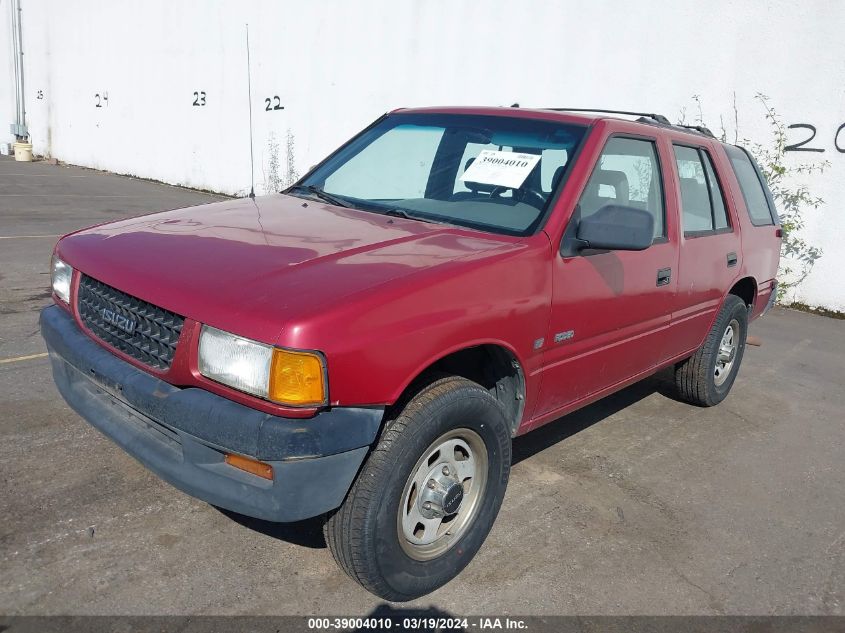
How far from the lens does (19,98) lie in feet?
82.8

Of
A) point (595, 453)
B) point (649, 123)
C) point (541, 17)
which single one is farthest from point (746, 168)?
point (541, 17)

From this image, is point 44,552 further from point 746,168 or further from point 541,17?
point 541,17

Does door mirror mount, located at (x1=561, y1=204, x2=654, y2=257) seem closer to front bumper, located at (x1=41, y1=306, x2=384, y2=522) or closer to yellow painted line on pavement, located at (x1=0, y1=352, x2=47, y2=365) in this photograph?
front bumper, located at (x1=41, y1=306, x2=384, y2=522)

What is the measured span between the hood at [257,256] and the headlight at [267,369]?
0.17ft

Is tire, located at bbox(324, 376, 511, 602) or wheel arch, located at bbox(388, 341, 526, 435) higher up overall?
wheel arch, located at bbox(388, 341, 526, 435)

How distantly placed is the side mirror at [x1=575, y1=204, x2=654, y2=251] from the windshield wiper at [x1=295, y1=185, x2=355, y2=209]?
1170 millimetres

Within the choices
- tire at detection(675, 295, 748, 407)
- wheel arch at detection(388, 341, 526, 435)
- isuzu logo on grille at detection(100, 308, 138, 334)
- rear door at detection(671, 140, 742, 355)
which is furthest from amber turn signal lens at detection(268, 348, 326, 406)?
tire at detection(675, 295, 748, 407)

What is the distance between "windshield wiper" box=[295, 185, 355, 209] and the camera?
3661 mm

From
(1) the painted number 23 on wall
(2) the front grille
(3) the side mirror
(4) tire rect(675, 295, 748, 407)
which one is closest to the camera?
(2) the front grille

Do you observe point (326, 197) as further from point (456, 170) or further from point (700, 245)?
point (700, 245)

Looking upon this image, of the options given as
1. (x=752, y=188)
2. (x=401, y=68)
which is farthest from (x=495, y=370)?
(x=401, y=68)

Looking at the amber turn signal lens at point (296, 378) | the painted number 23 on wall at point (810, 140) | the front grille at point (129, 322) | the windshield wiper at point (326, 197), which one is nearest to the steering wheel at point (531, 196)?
the windshield wiper at point (326, 197)

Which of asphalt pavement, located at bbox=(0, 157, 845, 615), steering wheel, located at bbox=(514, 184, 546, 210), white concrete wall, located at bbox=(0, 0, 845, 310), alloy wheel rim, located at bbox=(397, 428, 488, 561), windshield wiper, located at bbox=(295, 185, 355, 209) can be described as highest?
white concrete wall, located at bbox=(0, 0, 845, 310)

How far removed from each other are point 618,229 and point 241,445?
68.4 inches
